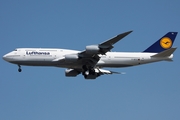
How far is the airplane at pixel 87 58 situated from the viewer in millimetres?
54188

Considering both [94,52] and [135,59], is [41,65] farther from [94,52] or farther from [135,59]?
[135,59]

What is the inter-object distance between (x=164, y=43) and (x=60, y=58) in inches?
720

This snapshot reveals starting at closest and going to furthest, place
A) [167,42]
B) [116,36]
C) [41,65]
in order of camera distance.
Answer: [116,36]
[41,65]
[167,42]

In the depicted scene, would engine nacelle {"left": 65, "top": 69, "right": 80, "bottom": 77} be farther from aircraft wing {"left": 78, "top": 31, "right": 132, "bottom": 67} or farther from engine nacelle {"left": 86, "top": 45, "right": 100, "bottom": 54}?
engine nacelle {"left": 86, "top": 45, "right": 100, "bottom": 54}

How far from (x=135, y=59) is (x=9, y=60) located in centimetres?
1912

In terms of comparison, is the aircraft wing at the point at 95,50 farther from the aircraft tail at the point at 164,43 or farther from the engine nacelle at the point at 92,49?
the aircraft tail at the point at 164,43

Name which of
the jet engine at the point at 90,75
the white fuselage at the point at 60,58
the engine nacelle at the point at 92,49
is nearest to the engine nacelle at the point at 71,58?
the white fuselage at the point at 60,58

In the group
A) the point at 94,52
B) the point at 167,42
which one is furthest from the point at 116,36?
the point at 167,42

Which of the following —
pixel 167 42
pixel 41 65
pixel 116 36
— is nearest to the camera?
pixel 116 36

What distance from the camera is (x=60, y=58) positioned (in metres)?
55.6

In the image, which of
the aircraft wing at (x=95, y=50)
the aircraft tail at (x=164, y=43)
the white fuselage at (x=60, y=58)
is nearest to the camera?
the aircraft wing at (x=95, y=50)

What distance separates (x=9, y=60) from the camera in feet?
187

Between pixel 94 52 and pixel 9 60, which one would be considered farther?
pixel 9 60

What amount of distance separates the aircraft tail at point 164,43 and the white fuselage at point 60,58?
2542mm
